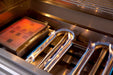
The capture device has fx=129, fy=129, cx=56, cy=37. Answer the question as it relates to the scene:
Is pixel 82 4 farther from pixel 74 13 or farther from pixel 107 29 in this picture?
pixel 107 29

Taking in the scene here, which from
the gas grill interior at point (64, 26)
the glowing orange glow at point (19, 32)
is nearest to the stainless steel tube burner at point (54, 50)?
the gas grill interior at point (64, 26)

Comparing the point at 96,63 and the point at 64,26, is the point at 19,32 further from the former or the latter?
the point at 96,63

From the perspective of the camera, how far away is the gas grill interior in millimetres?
1243

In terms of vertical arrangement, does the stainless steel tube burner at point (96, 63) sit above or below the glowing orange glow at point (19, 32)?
below

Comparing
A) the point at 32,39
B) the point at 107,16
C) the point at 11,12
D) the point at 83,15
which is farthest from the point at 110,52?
the point at 11,12

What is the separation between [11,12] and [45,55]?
2.17ft

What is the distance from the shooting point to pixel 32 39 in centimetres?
142

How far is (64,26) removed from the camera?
158 centimetres

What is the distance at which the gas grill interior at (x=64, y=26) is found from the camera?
4.08 feet

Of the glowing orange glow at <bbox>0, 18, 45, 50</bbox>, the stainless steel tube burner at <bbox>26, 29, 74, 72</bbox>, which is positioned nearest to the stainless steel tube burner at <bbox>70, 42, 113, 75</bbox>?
the stainless steel tube burner at <bbox>26, 29, 74, 72</bbox>

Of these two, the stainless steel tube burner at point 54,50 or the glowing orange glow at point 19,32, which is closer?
the stainless steel tube burner at point 54,50


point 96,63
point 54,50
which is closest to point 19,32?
point 54,50

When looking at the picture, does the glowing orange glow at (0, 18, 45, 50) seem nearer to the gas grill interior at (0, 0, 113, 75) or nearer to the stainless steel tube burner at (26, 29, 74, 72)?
the gas grill interior at (0, 0, 113, 75)

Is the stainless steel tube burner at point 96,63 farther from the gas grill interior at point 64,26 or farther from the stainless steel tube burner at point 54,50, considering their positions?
the stainless steel tube burner at point 54,50
